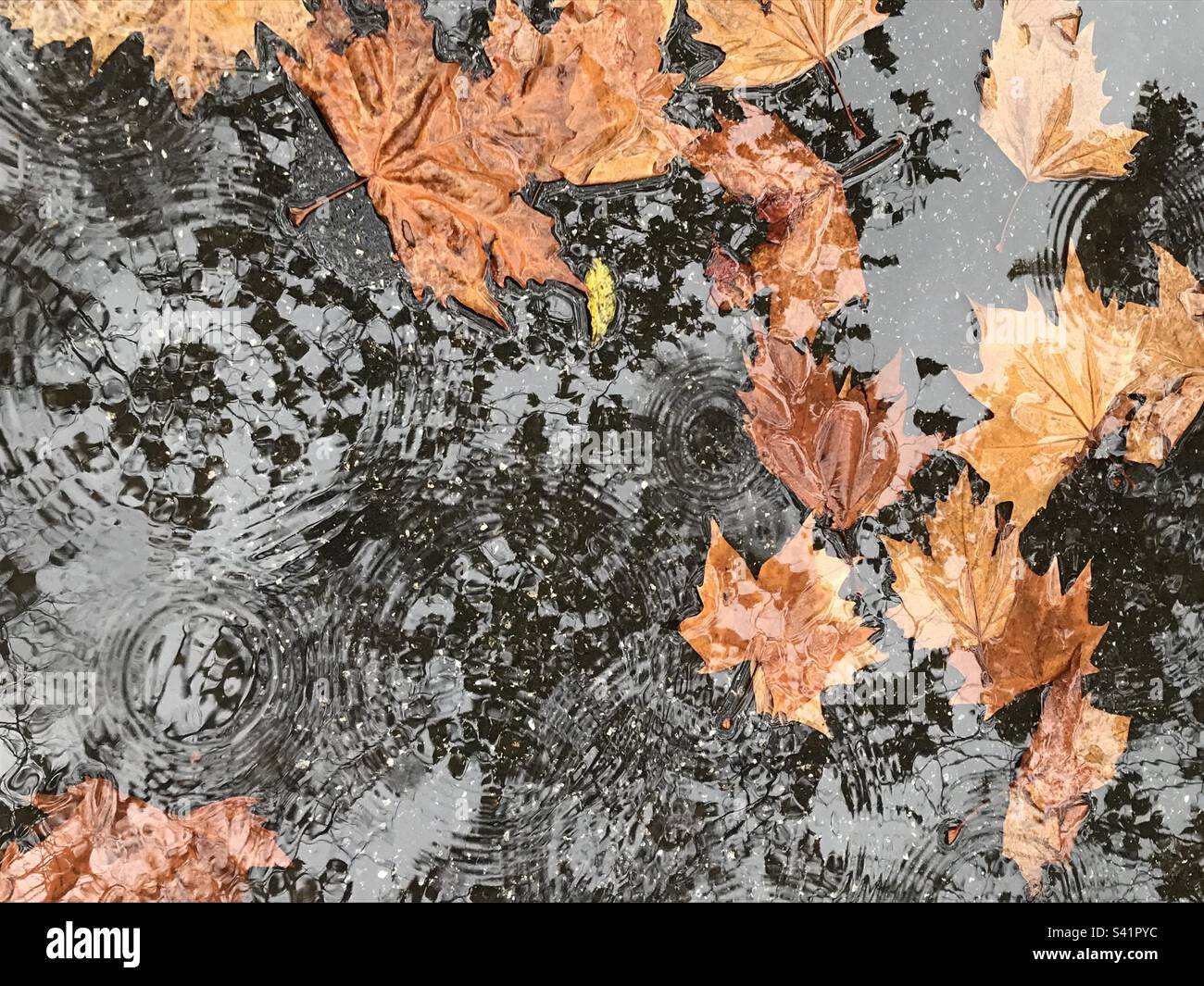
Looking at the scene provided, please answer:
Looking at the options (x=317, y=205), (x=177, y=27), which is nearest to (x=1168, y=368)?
(x=317, y=205)

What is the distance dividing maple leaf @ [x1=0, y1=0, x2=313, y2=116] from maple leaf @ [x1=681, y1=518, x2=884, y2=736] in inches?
25.1

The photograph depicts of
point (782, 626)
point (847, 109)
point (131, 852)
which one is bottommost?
point (131, 852)

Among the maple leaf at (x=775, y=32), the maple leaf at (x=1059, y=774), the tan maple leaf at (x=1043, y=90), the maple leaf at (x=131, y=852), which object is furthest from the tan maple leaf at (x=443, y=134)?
the maple leaf at (x=1059, y=774)

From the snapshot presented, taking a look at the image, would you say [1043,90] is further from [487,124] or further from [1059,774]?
[1059,774]

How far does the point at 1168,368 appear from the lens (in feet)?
2.52

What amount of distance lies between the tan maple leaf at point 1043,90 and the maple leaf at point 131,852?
39.8 inches

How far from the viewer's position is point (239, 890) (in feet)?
2.27

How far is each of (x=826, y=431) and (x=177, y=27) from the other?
73 cm

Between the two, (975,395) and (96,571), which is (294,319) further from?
(975,395)

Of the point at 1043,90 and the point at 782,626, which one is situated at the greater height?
the point at 1043,90

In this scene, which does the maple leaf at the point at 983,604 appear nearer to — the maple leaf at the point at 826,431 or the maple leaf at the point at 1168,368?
the maple leaf at the point at 826,431

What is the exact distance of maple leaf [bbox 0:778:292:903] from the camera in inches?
26.5
